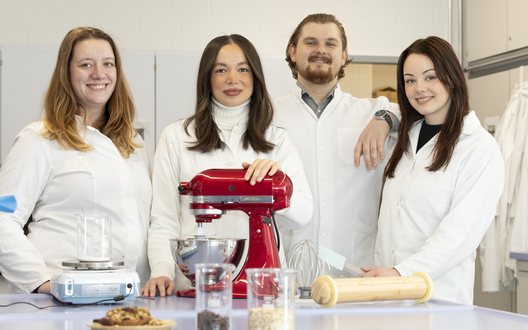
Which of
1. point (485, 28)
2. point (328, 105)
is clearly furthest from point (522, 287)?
point (485, 28)

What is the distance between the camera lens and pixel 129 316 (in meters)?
1.01

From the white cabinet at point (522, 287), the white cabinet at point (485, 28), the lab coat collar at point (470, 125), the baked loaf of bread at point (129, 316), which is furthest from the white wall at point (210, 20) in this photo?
the baked loaf of bread at point (129, 316)

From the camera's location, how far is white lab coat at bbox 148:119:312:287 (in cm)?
181

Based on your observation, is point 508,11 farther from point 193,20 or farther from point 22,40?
point 22,40

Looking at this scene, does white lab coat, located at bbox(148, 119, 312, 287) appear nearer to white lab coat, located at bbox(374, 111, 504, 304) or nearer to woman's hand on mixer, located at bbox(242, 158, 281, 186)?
woman's hand on mixer, located at bbox(242, 158, 281, 186)

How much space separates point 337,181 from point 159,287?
42.3 inches

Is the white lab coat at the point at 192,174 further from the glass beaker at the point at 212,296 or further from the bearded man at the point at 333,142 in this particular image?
the glass beaker at the point at 212,296

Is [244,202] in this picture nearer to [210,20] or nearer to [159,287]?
[159,287]

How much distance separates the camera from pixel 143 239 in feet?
6.27

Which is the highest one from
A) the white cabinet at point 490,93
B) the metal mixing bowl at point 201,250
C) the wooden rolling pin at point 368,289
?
the white cabinet at point 490,93

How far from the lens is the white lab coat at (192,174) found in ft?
5.94

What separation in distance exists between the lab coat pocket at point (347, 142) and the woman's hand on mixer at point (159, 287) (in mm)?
1082

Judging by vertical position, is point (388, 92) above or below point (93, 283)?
above

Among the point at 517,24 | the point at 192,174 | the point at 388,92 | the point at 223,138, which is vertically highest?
the point at 517,24
